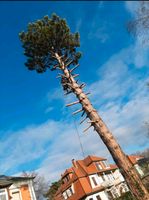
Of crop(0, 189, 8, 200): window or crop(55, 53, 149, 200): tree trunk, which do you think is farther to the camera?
crop(0, 189, 8, 200): window

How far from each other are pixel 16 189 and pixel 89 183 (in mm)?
17571

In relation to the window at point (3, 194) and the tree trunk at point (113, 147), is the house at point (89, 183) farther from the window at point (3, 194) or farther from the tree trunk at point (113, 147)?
the tree trunk at point (113, 147)

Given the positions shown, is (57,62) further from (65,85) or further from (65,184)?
(65,184)

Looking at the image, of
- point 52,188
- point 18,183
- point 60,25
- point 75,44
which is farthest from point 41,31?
point 52,188

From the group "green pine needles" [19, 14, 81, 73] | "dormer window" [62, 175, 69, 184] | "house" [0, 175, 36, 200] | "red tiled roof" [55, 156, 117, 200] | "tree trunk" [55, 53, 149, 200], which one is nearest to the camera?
"tree trunk" [55, 53, 149, 200]

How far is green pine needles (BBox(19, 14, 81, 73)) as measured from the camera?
1738 centimetres

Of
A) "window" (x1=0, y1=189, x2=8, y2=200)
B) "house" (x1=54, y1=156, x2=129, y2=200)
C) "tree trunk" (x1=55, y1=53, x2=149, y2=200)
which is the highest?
"house" (x1=54, y1=156, x2=129, y2=200)

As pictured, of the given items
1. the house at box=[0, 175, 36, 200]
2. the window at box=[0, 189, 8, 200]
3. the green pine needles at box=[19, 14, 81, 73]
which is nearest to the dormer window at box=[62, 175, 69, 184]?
the house at box=[0, 175, 36, 200]

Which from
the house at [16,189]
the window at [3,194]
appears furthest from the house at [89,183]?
the window at [3,194]

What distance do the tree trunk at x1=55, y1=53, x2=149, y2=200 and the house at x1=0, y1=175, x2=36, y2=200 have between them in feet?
38.7

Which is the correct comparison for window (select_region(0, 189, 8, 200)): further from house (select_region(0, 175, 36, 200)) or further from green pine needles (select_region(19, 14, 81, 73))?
green pine needles (select_region(19, 14, 81, 73))

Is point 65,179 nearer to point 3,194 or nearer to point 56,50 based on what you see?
point 3,194

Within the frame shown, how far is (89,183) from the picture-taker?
121 feet

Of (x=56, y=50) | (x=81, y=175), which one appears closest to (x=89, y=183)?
(x=81, y=175)
